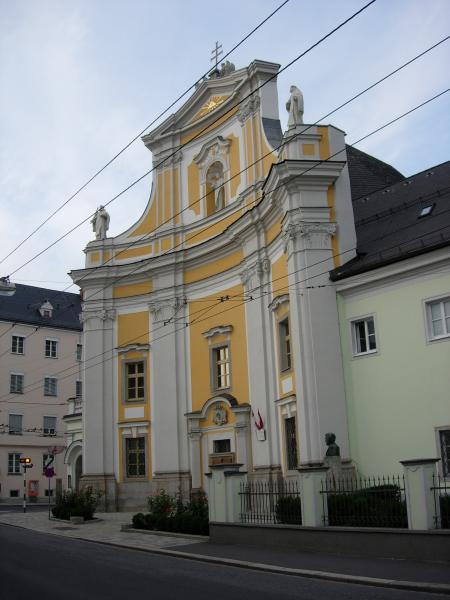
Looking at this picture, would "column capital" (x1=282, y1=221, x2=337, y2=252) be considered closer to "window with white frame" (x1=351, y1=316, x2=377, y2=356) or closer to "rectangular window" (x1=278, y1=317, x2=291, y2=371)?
"window with white frame" (x1=351, y1=316, x2=377, y2=356)

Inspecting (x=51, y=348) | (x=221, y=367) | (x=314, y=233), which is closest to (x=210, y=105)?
(x=221, y=367)

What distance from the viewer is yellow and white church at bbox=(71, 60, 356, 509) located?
20.7 m

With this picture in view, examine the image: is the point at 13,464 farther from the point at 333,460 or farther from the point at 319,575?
the point at 319,575

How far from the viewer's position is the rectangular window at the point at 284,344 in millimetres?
23056

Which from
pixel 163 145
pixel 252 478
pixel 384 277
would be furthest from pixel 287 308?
pixel 163 145

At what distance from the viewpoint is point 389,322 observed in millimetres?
18906

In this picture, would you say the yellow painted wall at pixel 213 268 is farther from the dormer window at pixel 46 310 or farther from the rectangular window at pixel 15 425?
the dormer window at pixel 46 310

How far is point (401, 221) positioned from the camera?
21.4 meters

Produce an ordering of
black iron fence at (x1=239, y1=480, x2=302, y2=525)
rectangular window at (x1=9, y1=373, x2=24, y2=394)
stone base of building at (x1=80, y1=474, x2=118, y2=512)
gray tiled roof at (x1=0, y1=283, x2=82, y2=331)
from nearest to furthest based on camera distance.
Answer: black iron fence at (x1=239, y1=480, x2=302, y2=525) < stone base of building at (x1=80, y1=474, x2=118, y2=512) < rectangular window at (x1=9, y1=373, x2=24, y2=394) < gray tiled roof at (x1=0, y1=283, x2=82, y2=331)

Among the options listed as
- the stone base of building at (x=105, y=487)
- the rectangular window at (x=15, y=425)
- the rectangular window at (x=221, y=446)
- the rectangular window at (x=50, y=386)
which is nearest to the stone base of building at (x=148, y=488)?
the stone base of building at (x=105, y=487)

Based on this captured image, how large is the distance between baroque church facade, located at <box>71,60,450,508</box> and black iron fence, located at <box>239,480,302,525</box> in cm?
261

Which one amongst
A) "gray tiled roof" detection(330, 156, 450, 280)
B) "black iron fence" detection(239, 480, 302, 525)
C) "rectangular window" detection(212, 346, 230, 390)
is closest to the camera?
"black iron fence" detection(239, 480, 302, 525)

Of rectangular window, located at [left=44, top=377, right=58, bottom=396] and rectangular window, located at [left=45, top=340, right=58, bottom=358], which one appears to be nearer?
rectangular window, located at [left=44, top=377, right=58, bottom=396]

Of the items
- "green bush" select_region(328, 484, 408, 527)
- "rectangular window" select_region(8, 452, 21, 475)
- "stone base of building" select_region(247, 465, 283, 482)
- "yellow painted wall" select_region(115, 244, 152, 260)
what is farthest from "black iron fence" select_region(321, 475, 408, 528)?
"rectangular window" select_region(8, 452, 21, 475)
